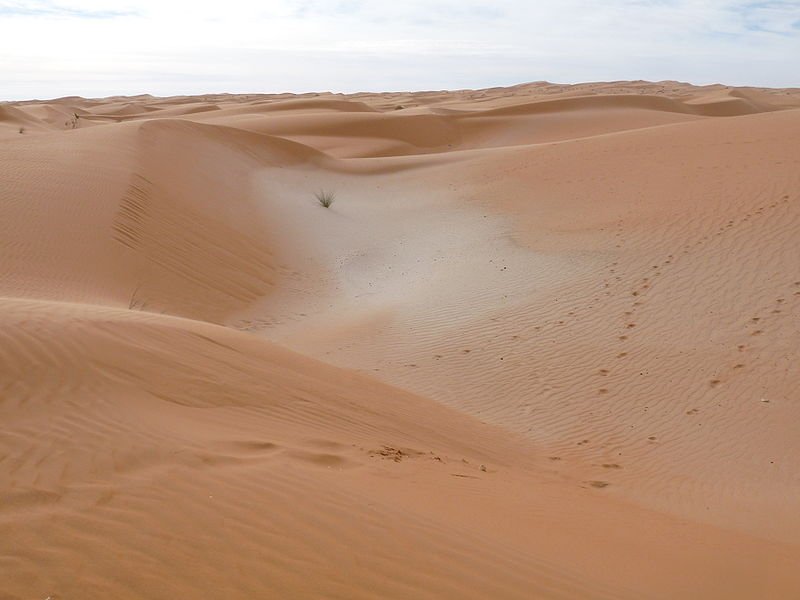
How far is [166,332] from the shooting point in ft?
22.8

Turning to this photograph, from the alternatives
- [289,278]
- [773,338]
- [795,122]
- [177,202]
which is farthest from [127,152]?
[795,122]

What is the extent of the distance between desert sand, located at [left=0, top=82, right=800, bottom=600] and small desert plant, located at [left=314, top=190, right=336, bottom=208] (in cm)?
22

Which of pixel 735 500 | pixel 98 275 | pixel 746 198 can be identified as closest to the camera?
pixel 735 500

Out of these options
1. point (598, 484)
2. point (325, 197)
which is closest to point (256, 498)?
point (598, 484)

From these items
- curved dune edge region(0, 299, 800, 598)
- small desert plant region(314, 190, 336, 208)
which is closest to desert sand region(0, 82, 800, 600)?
curved dune edge region(0, 299, 800, 598)

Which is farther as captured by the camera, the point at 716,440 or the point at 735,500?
the point at 716,440

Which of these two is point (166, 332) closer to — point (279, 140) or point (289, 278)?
point (289, 278)

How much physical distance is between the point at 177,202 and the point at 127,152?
281cm

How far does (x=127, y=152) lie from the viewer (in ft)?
56.3

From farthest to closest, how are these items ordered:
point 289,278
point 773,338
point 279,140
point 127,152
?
point 279,140 < point 127,152 < point 289,278 < point 773,338

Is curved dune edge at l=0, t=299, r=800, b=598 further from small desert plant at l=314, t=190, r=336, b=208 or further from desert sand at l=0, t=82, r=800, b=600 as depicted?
small desert plant at l=314, t=190, r=336, b=208

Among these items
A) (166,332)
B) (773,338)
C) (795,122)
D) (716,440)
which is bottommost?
(716,440)

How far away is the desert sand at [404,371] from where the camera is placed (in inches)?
159

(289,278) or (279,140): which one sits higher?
(279,140)
